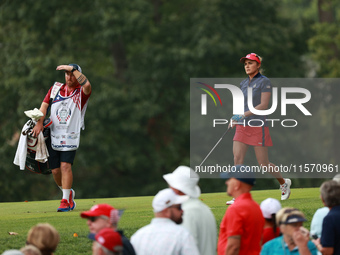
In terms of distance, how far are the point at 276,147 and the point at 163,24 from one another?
A: 602 cm

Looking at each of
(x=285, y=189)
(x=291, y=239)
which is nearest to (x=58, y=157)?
(x=285, y=189)

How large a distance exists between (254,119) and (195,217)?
16.0ft

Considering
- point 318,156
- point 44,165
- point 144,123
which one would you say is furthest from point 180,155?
point 44,165

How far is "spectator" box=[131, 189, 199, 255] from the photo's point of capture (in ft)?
17.5

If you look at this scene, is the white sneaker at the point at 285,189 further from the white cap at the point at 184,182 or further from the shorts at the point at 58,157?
the white cap at the point at 184,182

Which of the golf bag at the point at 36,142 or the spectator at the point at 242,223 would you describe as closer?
the spectator at the point at 242,223

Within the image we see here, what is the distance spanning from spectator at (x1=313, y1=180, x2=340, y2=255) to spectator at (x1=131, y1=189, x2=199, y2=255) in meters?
1.49

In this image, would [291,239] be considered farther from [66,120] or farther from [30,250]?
[66,120]

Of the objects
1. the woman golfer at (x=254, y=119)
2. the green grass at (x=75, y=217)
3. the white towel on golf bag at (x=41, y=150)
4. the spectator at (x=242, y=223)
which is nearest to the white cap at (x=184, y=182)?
the spectator at (x=242, y=223)

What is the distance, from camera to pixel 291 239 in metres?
5.85

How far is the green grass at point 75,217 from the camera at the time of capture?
866 cm

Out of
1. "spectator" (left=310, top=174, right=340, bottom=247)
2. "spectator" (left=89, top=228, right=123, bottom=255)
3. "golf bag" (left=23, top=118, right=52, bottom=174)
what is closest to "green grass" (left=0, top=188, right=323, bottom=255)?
"golf bag" (left=23, top=118, right=52, bottom=174)

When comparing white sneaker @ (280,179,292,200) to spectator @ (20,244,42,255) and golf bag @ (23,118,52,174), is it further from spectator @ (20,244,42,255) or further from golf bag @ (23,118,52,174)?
spectator @ (20,244,42,255)

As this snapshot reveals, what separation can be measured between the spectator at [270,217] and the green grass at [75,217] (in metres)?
2.58
